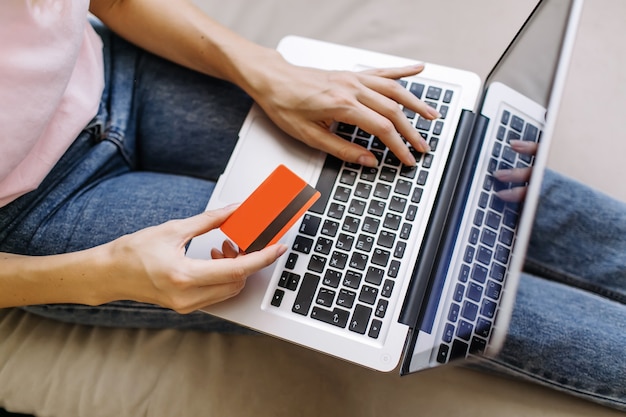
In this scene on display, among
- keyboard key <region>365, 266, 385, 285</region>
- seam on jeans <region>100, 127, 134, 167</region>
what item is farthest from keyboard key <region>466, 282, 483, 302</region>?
seam on jeans <region>100, 127, 134, 167</region>

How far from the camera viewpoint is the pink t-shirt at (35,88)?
60cm

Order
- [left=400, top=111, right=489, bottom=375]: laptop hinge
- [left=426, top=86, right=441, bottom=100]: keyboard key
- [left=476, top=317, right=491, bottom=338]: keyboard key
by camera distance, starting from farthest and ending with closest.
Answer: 1. [left=426, top=86, right=441, bottom=100]: keyboard key
2. [left=400, top=111, right=489, bottom=375]: laptop hinge
3. [left=476, top=317, right=491, bottom=338]: keyboard key

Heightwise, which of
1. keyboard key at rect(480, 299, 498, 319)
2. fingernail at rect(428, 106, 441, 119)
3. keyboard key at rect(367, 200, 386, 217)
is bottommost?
keyboard key at rect(480, 299, 498, 319)

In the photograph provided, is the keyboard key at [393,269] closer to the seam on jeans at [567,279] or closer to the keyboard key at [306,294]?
the keyboard key at [306,294]

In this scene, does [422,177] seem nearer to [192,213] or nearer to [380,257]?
[380,257]

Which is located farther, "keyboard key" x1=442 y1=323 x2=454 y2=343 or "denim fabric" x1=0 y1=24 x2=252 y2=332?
"denim fabric" x1=0 y1=24 x2=252 y2=332

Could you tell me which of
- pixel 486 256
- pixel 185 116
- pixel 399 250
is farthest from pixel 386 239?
pixel 185 116

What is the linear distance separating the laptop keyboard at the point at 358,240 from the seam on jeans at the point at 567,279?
24 cm

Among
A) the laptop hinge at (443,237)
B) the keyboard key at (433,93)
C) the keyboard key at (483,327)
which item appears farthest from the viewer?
the keyboard key at (433,93)

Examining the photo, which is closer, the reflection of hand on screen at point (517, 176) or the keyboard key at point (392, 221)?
the reflection of hand on screen at point (517, 176)

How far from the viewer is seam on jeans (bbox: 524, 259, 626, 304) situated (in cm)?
77

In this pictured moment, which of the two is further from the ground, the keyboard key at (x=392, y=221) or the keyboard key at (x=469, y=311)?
the keyboard key at (x=392, y=221)

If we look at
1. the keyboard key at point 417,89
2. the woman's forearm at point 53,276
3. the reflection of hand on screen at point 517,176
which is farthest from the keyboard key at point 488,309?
the woman's forearm at point 53,276

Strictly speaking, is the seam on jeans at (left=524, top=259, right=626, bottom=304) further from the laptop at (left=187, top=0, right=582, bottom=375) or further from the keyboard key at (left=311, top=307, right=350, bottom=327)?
the keyboard key at (left=311, top=307, right=350, bottom=327)
